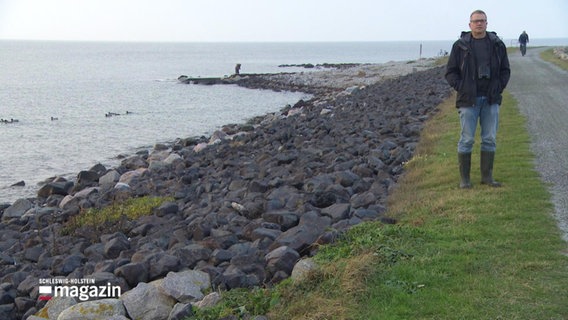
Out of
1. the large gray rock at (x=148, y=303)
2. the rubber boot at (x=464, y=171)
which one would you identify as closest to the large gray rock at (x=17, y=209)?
the large gray rock at (x=148, y=303)

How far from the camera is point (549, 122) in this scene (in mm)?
14000

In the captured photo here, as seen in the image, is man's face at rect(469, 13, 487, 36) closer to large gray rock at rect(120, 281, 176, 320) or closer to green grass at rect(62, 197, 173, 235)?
large gray rock at rect(120, 281, 176, 320)

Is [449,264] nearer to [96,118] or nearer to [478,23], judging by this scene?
[478,23]

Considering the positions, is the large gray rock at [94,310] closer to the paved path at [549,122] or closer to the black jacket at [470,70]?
the paved path at [549,122]

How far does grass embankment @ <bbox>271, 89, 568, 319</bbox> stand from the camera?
483 centimetres

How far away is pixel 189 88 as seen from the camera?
5450cm

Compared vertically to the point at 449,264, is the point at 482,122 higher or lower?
higher

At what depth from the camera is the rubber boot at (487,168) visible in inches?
326

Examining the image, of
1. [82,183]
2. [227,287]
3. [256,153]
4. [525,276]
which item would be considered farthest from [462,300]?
[82,183]

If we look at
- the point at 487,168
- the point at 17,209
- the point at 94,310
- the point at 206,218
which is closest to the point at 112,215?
the point at 206,218

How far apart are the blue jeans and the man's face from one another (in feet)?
2.86

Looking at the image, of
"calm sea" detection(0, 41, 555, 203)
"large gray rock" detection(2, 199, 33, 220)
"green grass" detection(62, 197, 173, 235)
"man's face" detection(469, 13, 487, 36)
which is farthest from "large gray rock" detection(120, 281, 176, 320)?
"calm sea" detection(0, 41, 555, 203)

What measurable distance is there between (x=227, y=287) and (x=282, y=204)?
3.45 m

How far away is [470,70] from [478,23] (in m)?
0.60
